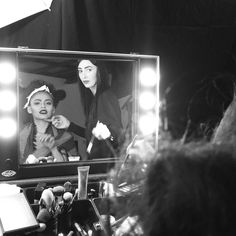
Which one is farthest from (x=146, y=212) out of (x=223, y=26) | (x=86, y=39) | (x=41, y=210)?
(x=223, y=26)

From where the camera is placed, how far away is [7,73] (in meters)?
1.05

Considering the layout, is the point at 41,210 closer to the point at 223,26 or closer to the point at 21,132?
the point at 21,132

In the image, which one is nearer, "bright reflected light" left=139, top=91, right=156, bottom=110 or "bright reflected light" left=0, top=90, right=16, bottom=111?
"bright reflected light" left=0, top=90, right=16, bottom=111

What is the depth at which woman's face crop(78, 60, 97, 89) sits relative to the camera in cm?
110

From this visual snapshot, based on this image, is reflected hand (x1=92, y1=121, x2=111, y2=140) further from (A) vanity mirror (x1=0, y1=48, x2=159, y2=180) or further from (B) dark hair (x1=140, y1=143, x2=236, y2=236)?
(B) dark hair (x1=140, y1=143, x2=236, y2=236)

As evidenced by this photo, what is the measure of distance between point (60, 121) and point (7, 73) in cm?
22

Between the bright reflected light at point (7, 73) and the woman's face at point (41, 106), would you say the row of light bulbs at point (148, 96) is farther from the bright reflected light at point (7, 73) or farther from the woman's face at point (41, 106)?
the bright reflected light at point (7, 73)

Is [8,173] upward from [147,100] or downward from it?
downward

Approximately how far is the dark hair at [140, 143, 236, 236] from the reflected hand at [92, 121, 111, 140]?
2.26 ft

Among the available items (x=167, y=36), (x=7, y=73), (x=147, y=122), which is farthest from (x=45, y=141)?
(x=167, y=36)

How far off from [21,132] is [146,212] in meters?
0.72

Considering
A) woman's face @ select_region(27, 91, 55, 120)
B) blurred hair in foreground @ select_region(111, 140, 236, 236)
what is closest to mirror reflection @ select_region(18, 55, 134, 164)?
woman's face @ select_region(27, 91, 55, 120)

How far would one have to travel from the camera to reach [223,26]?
1.36 m

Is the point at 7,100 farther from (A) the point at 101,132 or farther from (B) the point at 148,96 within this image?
(B) the point at 148,96
